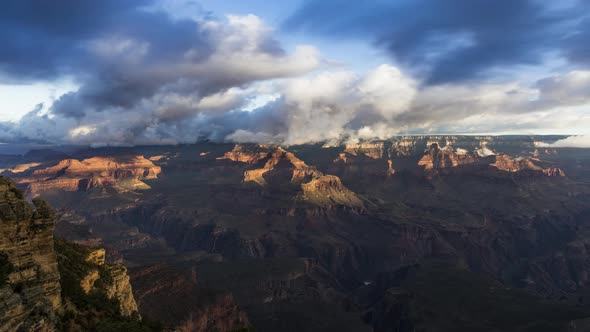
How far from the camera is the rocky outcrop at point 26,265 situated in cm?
2200

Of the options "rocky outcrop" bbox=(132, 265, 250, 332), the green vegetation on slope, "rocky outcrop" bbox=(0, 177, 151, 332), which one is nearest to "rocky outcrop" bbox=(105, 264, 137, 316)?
the green vegetation on slope

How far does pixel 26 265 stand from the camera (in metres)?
24.2

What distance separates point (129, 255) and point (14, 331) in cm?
15558

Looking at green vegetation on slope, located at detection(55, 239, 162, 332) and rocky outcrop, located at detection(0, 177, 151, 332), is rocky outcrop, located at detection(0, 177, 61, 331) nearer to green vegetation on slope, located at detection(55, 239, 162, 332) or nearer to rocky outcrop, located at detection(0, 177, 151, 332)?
rocky outcrop, located at detection(0, 177, 151, 332)

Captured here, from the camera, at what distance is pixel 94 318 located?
29.3 m

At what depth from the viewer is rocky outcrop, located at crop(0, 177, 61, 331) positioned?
2200 cm

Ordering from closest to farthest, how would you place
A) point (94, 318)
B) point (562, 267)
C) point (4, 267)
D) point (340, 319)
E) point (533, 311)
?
point (4, 267) → point (94, 318) → point (533, 311) → point (340, 319) → point (562, 267)

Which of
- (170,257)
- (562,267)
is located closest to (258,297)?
(170,257)

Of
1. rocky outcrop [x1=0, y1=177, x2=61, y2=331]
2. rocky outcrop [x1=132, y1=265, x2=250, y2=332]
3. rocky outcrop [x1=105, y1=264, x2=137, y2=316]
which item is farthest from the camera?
rocky outcrop [x1=132, y1=265, x2=250, y2=332]

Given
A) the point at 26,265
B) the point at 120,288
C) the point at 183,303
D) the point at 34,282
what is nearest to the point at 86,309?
the point at 34,282

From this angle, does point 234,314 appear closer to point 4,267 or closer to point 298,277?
point 298,277

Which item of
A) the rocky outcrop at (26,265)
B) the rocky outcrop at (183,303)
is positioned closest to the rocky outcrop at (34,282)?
the rocky outcrop at (26,265)

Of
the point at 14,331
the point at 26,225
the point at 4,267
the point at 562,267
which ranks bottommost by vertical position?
the point at 562,267

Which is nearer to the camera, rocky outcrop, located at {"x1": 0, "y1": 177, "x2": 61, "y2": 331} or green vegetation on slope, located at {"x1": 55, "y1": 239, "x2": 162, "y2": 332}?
rocky outcrop, located at {"x1": 0, "y1": 177, "x2": 61, "y2": 331}
